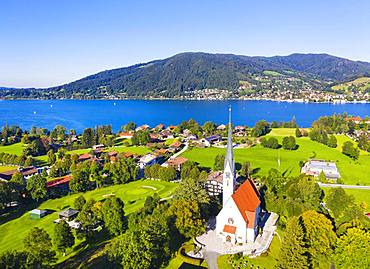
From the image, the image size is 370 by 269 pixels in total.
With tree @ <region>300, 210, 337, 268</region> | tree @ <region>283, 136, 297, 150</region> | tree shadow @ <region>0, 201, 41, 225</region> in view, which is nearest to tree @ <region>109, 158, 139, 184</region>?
tree shadow @ <region>0, 201, 41, 225</region>

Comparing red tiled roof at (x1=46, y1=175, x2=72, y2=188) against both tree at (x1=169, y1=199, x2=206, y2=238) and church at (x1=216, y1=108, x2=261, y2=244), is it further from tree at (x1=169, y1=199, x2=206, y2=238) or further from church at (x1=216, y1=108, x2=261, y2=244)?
church at (x1=216, y1=108, x2=261, y2=244)

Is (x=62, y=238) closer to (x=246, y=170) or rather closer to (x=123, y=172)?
(x=123, y=172)

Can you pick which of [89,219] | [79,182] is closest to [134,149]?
[79,182]

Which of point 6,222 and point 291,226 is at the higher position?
point 291,226

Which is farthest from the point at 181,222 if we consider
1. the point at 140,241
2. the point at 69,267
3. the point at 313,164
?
the point at 313,164

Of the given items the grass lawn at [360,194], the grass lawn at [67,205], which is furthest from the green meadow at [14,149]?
the grass lawn at [360,194]

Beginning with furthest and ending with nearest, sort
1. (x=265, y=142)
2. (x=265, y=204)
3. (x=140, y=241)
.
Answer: (x=265, y=142)
(x=265, y=204)
(x=140, y=241)

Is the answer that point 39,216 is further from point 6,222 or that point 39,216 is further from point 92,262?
point 92,262
